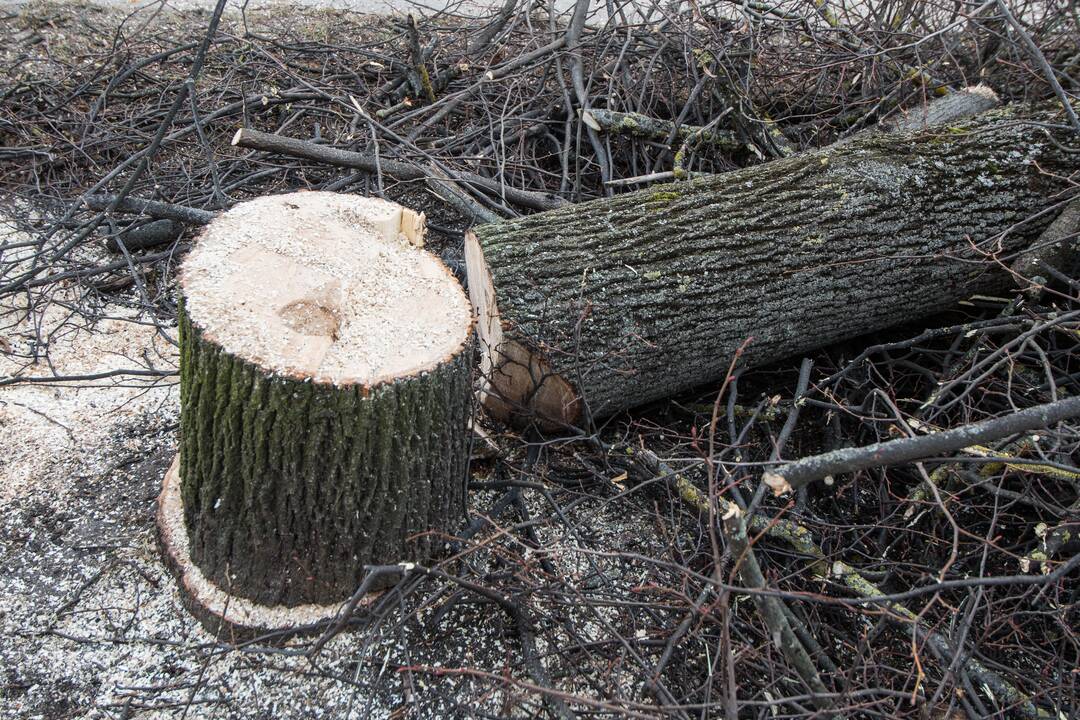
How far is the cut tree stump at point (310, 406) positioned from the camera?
1847 millimetres

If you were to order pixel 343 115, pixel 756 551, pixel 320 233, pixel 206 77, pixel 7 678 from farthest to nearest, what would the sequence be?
1. pixel 206 77
2. pixel 343 115
3. pixel 756 551
4. pixel 320 233
5. pixel 7 678

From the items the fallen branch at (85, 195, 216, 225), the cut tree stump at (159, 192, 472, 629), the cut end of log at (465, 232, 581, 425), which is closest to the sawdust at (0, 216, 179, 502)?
the fallen branch at (85, 195, 216, 225)

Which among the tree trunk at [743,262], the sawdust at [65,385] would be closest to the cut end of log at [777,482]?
the tree trunk at [743,262]

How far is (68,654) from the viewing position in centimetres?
207

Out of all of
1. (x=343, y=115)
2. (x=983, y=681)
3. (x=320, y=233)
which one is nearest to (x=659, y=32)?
(x=343, y=115)

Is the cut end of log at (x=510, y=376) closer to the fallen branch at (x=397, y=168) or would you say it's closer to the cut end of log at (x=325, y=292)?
the cut end of log at (x=325, y=292)

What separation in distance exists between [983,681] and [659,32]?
9.53 ft

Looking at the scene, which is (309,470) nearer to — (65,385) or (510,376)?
(510,376)

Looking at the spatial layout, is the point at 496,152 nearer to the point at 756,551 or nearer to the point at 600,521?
the point at 600,521

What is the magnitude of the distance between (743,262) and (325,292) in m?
1.38

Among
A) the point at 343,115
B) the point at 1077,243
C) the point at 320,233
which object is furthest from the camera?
the point at 343,115

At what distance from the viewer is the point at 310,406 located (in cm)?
182

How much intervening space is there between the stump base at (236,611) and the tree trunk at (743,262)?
0.90m

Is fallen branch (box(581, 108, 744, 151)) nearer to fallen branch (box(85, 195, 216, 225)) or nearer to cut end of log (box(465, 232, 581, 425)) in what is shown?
cut end of log (box(465, 232, 581, 425))
